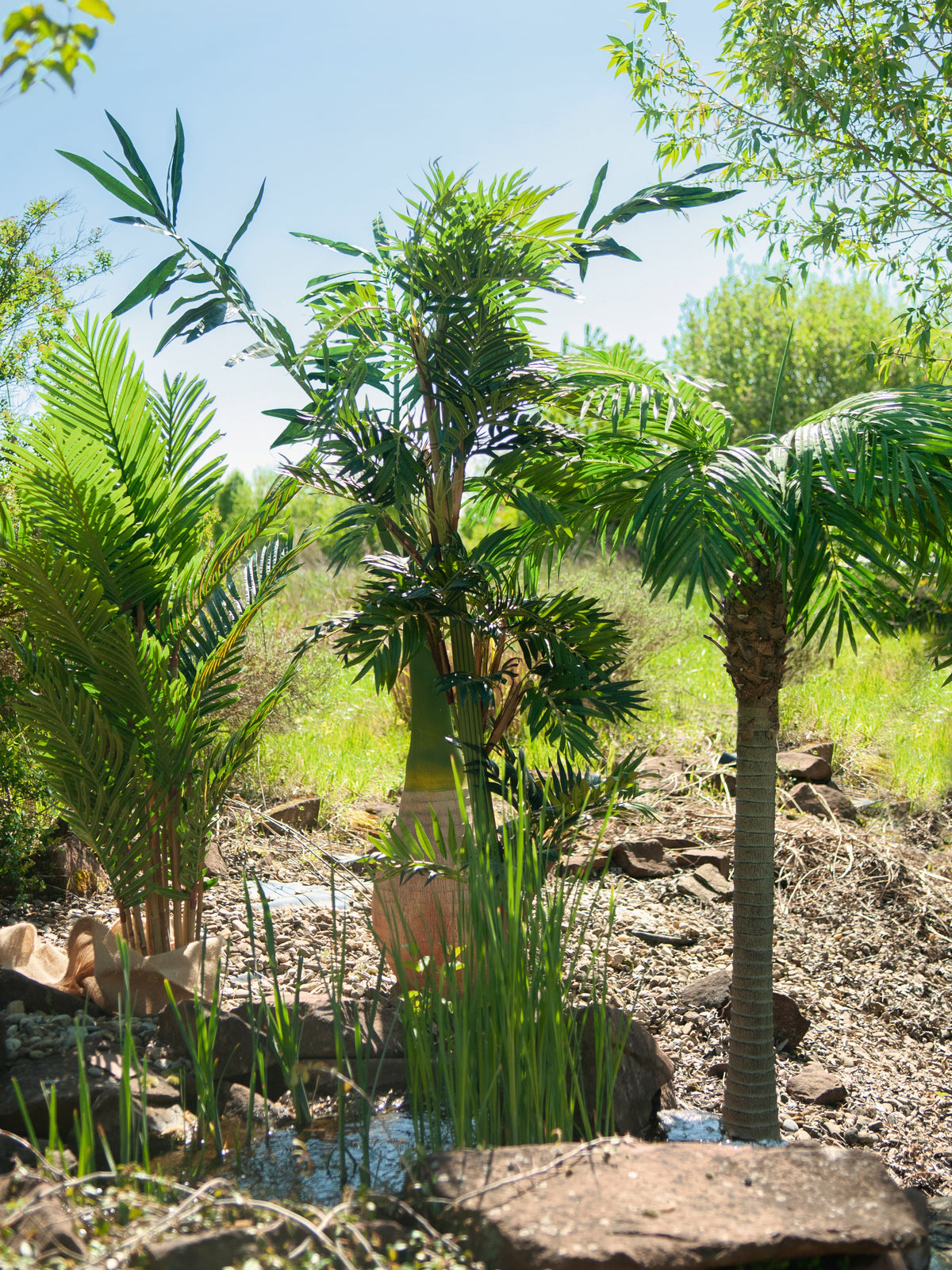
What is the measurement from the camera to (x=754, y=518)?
2.72 meters

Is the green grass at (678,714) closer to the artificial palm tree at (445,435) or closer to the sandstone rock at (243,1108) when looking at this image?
the artificial palm tree at (445,435)

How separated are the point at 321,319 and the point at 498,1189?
2721 millimetres

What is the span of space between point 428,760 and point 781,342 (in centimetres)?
1763

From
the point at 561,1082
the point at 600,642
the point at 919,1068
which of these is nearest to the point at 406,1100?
the point at 561,1082

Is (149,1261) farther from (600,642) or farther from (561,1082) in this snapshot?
(600,642)

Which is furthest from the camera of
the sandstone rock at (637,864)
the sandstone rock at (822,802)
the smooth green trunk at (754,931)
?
the sandstone rock at (822,802)

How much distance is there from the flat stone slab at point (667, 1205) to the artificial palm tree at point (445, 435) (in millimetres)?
1416

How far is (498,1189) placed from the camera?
160 centimetres

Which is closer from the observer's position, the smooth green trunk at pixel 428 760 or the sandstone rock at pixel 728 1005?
the smooth green trunk at pixel 428 760

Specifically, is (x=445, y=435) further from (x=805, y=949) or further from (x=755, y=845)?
(x=805, y=949)

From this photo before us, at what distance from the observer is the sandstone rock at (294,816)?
5594 millimetres

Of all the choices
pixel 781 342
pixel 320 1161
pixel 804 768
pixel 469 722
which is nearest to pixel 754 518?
pixel 469 722

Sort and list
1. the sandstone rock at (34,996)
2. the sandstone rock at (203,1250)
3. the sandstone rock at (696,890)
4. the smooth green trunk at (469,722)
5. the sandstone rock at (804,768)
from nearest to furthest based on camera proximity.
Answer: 1. the sandstone rock at (203,1250)
2. the sandstone rock at (34,996)
3. the smooth green trunk at (469,722)
4. the sandstone rock at (696,890)
5. the sandstone rock at (804,768)

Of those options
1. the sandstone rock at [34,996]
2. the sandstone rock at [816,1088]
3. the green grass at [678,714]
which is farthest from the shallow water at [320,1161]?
the green grass at [678,714]
